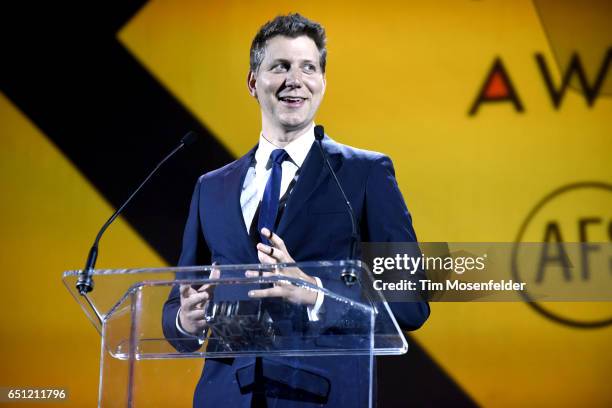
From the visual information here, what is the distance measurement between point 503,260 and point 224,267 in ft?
5.48

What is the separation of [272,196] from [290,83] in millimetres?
488

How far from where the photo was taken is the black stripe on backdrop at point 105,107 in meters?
3.48

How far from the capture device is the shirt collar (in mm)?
3010

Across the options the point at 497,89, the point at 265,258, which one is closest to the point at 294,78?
the point at 497,89

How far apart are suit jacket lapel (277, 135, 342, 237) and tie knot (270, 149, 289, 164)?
0.09 m

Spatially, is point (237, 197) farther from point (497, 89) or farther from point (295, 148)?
point (497, 89)

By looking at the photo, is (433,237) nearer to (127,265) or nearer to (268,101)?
(268,101)

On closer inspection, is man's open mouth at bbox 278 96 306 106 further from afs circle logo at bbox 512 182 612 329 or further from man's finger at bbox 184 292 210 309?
man's finger at bbox 184 292 210 309

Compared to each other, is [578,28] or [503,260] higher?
[578,28]

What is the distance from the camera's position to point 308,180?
9.51 feet

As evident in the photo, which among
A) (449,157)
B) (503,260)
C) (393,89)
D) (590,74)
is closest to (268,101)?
(393,89)

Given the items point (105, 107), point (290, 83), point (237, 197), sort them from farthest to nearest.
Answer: point (105, 107) < point (290, 83) < point (237, 197)

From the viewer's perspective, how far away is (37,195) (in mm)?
3568

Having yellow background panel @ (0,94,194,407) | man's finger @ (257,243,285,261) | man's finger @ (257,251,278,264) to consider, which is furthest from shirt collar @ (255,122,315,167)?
man's finger @ (257,243,285,261)
